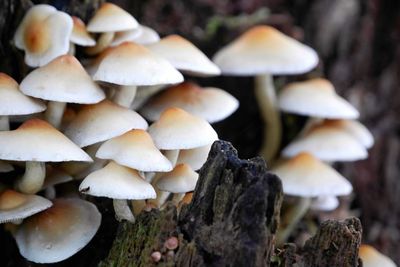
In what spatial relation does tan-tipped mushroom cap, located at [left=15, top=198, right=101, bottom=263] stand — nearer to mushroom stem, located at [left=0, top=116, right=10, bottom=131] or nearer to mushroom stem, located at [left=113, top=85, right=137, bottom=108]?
mushroom stem, located at [left=0, top=116, right=10, bottom=131]

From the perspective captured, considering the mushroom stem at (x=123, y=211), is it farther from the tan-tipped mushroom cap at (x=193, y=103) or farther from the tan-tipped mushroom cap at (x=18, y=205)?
the tan-tipped mushroom cap at (x=193, y=103)

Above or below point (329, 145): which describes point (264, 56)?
above

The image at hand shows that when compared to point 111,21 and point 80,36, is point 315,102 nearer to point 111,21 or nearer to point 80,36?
point 111,21

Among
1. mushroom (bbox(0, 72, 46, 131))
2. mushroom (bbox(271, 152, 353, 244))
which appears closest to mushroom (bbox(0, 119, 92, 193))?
mushroom (bbox(0, 72, 46, 131))

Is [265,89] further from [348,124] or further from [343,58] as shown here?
[343,58]

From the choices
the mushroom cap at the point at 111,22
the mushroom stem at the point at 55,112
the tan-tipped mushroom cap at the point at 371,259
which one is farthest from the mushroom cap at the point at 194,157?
the tan-tipped mushroom cap at the point at 371,259

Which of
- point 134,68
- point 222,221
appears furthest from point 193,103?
point 222,221

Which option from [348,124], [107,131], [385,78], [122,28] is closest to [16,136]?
[107,131]
